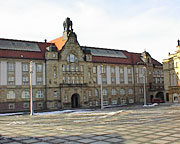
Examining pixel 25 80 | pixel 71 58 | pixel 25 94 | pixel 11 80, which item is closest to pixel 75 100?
pixel 71 58

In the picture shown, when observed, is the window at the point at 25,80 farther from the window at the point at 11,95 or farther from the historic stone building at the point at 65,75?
the window at the point at 11,95

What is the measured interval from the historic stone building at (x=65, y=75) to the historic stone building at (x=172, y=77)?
6395 mm

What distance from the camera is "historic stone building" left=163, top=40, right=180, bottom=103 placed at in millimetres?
Result: 67062

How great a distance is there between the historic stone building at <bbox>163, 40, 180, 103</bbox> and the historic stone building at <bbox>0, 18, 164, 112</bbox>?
6.39 metres

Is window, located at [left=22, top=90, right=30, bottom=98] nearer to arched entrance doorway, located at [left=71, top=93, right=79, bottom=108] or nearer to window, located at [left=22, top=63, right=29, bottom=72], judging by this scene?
window, located at [left=22, top=63, right=29, bottom=72]

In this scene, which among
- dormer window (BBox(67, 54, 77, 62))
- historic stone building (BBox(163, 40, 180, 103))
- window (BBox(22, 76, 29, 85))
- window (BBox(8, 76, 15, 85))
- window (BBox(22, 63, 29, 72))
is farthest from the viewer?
historic stone building (BBox(163, 40, 180, 103))

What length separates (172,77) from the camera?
2832 inches

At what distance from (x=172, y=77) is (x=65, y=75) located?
33.8m

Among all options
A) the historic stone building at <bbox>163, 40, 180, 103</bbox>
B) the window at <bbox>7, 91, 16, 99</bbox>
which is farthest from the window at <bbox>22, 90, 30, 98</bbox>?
the historic stone building at <bbox>163, 40, 180, 103</bbox>

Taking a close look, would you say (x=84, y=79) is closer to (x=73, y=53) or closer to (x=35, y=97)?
(x=73, y=53)

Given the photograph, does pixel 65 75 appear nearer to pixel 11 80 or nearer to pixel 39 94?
pixel 39 94

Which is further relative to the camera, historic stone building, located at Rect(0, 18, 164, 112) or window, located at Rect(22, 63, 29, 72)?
window, located at Rect(22, 63, 29, 72)

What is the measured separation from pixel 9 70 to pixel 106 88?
28355mm

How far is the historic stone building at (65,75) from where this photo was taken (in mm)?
54156
